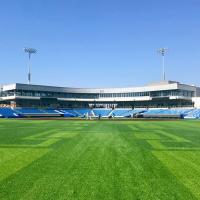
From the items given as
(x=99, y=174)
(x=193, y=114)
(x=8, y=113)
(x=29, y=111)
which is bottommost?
(x=99, y=174)

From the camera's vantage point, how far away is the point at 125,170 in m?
10.8

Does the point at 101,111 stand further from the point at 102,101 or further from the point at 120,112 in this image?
the point at 120,112

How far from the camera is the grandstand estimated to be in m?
100

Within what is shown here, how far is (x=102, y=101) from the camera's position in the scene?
125m

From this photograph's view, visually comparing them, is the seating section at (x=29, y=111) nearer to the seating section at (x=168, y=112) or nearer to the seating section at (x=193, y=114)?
the seating section at (x=168, y=112)

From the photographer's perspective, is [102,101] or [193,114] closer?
[193,114]

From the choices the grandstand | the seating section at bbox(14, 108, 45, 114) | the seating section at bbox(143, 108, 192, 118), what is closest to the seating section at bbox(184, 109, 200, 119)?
the grandstand

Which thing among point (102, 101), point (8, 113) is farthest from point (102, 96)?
A: point (8, 113)


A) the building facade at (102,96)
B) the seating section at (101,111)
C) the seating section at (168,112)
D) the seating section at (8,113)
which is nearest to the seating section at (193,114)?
the seating section at (168,112)

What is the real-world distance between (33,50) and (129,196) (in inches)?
4504

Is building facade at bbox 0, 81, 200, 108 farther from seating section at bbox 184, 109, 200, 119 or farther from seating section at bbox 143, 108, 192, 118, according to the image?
seating section at bbox 184, 109, 200, 119

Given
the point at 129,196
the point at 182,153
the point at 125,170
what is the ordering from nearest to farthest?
the point at 129,196 < the point at 125,170 < the point at 182,153

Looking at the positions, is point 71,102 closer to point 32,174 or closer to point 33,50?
point 33,50

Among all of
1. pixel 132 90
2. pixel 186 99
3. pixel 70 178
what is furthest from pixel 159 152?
pixel 132 90
